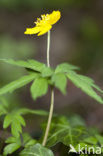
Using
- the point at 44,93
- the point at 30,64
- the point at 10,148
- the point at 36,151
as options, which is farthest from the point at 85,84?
the point at 10,148

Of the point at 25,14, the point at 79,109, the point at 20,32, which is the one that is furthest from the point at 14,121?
the point at 25,14

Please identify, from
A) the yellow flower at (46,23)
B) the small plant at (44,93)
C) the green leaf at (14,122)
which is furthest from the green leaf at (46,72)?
the green leaf at (14,122)

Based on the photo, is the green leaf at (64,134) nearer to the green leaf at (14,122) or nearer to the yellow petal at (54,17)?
the green leaf at (14,122)

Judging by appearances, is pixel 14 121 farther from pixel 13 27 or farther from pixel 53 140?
pixel 13 27

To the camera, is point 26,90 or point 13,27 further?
point 13,27

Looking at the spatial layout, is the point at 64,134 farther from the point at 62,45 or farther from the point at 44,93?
the point at 62,45

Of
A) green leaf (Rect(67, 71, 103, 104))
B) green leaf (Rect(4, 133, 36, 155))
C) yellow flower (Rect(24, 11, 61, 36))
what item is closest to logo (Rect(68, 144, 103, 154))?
green leaf (Rect(4, 133, 36, 155))

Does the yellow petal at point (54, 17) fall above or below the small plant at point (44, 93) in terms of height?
above
